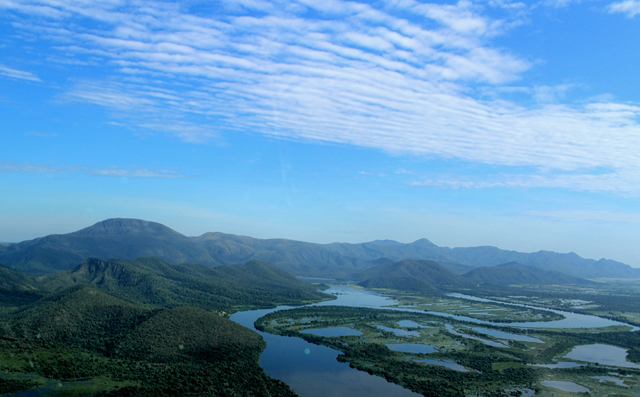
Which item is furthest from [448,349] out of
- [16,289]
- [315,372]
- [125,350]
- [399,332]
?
[16,289]

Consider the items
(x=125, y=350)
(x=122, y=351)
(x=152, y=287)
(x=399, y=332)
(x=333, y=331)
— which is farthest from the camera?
(x=152, y=287)

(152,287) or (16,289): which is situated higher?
(16,289)

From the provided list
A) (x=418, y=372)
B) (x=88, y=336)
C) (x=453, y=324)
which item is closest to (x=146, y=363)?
(x=88, y=336)

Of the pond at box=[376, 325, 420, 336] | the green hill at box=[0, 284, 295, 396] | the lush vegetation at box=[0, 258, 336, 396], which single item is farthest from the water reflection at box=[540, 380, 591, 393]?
the lush vegetation at box=[0, 258, 336, 396]

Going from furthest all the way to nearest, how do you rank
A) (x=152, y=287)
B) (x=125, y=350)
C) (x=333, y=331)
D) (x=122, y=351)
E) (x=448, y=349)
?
1. (x=152, y=287)
2. (x=333, y=331)
3. (x=448, y=349)
4. (x=125, y=350)
5. (x=122, y=351)

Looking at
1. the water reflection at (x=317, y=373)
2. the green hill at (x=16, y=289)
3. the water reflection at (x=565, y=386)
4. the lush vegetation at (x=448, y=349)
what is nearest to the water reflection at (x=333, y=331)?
the lush vegetation at (x=448, y=349)

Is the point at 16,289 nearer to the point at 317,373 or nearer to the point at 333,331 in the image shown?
the point at 333,331

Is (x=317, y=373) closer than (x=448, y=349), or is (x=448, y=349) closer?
(x=317, y=373)

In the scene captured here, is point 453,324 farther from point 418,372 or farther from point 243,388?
point 243,388

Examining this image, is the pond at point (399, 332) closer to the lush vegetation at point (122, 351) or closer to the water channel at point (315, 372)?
the water channel at point (315, 372)

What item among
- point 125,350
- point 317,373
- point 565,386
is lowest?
point 317,373

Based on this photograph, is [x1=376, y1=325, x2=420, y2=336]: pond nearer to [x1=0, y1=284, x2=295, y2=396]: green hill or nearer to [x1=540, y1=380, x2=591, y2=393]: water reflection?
[x1=0, y1=284, x2=295, y2=396]: green hill
